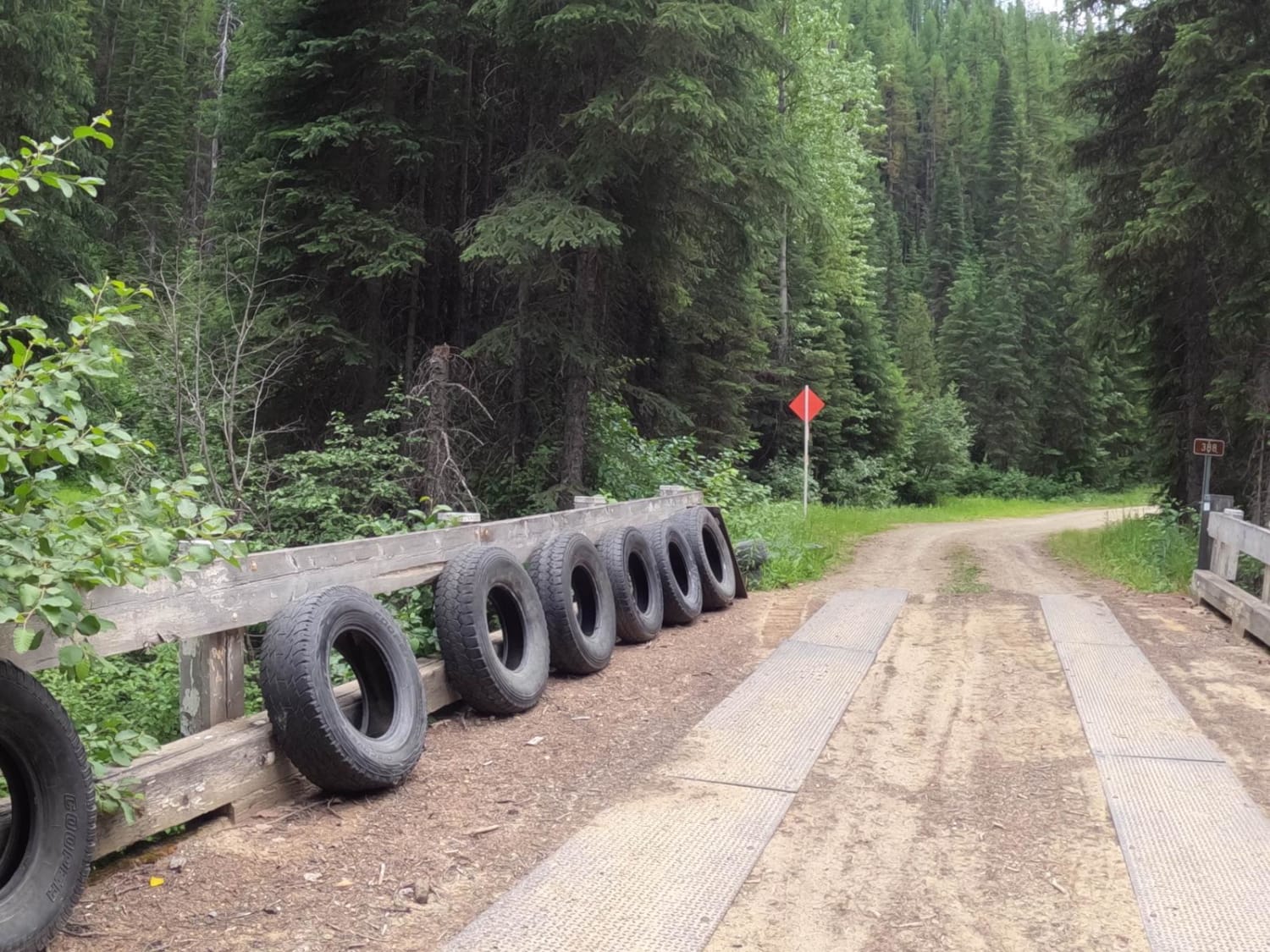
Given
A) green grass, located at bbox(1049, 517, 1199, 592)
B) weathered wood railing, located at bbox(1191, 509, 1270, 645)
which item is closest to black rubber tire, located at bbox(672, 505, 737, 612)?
weathered wood railing, located at bbox(1191, 509, 1270, 645)

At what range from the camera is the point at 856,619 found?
27.5ft

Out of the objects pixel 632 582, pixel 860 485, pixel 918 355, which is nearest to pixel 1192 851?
pixel 632 582

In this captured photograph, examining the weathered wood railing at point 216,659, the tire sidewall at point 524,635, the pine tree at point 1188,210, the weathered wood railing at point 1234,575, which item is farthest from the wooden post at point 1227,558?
the weathered wood railing at point 216,659

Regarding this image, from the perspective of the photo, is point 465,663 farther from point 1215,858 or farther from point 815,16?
point 815,16

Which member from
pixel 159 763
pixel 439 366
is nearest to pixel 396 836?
pixel 159 763

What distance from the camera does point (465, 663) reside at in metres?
5.05

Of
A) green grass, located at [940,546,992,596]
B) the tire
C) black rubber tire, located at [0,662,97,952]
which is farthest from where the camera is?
green grass, located at [940,546,992,596]

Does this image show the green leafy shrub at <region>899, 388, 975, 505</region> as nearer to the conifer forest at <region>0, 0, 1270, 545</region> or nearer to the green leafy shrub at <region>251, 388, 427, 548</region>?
the conifer forest at <region>0, 0, 1270, 545</region>

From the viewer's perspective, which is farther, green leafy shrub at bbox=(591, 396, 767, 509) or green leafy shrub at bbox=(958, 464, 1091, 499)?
green leafy shrub at bbox=(958, 464, 1091, 499)

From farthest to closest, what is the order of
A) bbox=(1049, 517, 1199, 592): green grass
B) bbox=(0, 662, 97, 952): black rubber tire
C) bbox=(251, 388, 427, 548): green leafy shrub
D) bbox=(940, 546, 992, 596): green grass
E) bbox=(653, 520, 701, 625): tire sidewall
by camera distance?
bbox=(1049, 517, 1199, 592): green grass < bbox=(940, 546, 992, 596): green grass < bbox=(251, 388, 427, 548): green leafy shrub < bbox=(653, 520, 701, 625): tire sidewall < bbox=(0, 662, 97, 952): black rubber tire

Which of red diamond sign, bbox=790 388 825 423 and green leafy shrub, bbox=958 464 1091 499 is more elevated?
red diamond sign, bbox=790 388 825 423

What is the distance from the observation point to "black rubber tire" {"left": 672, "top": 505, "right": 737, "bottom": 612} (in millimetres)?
8734

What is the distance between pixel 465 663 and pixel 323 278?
330 inches

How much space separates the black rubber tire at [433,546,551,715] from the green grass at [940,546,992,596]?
5998mm
